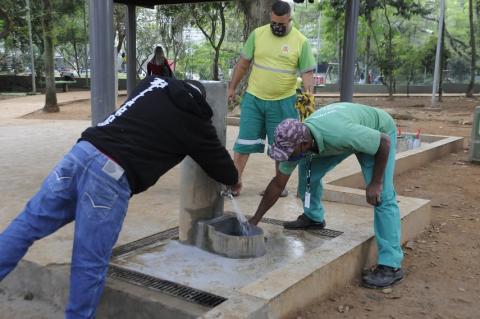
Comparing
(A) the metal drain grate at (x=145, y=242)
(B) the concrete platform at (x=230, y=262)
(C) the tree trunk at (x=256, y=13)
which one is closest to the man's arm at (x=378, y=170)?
(B) the concrete platform at (x=230, y=262)

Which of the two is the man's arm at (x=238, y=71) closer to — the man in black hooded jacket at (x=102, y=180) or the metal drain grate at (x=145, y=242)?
the metal drain grate at (x=145, y=242)

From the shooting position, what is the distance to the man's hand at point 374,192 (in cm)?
325

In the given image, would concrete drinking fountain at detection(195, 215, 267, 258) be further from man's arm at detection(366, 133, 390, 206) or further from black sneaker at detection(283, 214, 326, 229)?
man's arm at detection(366, 133, 390, 206)

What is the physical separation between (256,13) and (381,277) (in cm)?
943

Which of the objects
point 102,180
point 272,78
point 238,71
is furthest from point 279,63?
point 102,180

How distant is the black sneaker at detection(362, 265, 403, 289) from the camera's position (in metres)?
3.29

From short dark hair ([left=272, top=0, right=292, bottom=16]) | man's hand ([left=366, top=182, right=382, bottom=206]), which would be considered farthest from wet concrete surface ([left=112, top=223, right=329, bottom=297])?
short dark hair ([left=272, top=0, right=292, bottom=16])

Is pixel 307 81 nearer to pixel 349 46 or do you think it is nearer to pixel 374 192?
pixel 349 46

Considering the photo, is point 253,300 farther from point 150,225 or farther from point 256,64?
point 256,64

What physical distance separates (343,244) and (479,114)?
5243mm

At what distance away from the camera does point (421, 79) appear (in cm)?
3431

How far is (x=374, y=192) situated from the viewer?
3256 millimetres

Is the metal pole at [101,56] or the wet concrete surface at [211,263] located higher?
the metal pole at [101,56]

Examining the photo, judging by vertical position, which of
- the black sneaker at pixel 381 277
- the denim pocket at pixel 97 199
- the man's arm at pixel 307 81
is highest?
the man's arm at pixel 307 81
